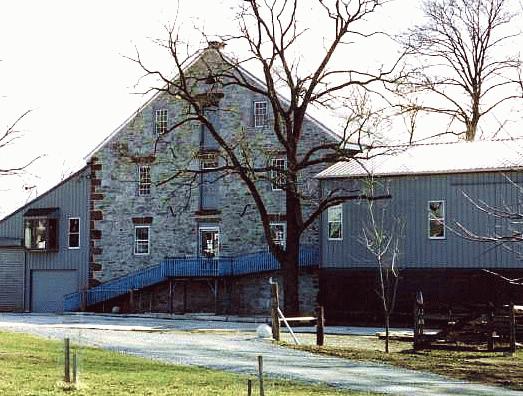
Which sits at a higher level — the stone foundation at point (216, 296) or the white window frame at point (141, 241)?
the white window frame at point (141, 241)

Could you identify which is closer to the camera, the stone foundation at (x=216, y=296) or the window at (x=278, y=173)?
the window at (x=278, y=173)

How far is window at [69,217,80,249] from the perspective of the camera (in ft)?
163

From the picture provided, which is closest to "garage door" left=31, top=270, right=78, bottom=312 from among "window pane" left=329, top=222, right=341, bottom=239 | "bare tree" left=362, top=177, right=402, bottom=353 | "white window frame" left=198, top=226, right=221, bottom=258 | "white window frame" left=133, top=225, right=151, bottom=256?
"white window frame" left=133, top=225, right=151, bottom=256

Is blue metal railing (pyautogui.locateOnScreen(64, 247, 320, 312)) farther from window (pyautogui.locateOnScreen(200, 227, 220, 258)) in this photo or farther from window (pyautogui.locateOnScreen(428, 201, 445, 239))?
window (pyautogui.locateOnScreen(428, 201, 445, 239))

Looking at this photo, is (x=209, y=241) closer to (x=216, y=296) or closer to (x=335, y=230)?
(x=216, y=296)

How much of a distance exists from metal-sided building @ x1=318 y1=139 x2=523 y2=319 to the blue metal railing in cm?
365

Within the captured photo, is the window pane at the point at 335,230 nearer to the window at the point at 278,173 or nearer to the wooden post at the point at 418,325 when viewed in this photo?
the window at the point at 278,173

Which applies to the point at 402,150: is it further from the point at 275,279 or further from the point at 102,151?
the point at 102,151

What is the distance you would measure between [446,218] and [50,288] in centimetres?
2315

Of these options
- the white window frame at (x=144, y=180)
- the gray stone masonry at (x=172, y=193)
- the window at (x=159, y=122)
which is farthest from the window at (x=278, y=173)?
the white window frame at (x=144, y=180)

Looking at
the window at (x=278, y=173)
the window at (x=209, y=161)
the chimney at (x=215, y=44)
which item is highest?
the chimney at (x=215, y=44)

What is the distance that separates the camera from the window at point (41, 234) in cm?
4975

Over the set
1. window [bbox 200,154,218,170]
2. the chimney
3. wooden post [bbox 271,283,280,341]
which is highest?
the chimney

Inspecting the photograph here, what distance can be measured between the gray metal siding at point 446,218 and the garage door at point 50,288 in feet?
53.3
